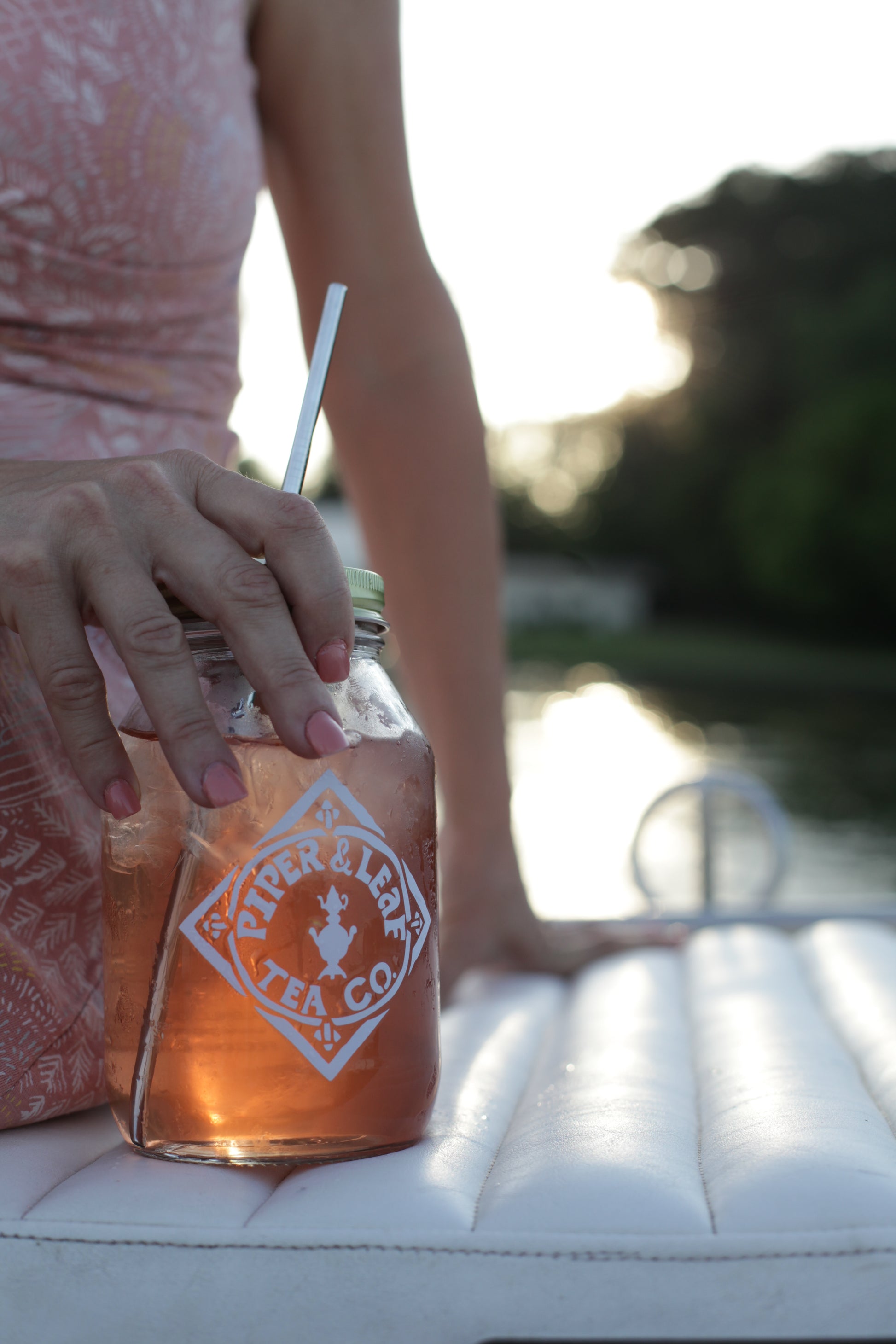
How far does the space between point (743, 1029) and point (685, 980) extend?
0.77 feet

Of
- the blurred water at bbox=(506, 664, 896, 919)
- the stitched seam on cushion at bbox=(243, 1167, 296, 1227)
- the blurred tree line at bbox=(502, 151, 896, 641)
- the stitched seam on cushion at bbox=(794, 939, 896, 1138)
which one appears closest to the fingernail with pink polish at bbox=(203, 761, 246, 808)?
the stitched seam on cushion at bbox=(243, 1167, 296, 1227)

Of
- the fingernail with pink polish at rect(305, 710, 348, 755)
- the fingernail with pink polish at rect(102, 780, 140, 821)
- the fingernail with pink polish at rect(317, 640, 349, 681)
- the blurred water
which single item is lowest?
the blurred water

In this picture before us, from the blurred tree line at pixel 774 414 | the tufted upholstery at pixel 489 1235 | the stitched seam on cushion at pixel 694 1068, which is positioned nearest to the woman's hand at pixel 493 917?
the stitched seam on cushion at pixel 694 1068

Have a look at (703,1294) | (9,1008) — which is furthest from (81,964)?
(703,1294)

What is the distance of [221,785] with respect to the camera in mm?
544

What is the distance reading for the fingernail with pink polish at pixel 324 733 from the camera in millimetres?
543

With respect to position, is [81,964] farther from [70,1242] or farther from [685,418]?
[685,418]

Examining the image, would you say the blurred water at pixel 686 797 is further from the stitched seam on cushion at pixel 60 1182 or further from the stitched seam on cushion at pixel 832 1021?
the stitched seam on cushion at pixel 60 1182

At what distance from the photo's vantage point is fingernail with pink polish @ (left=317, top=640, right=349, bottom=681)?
0.56 m

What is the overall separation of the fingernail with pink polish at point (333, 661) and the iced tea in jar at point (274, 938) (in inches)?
1.7

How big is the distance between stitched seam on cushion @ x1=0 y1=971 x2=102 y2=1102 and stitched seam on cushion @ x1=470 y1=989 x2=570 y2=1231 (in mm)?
254

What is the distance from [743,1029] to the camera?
2.90 feet

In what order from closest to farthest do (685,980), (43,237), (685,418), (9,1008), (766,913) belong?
(9,1008)
(43,237)
(685,980)
(766,913)
(685,418)

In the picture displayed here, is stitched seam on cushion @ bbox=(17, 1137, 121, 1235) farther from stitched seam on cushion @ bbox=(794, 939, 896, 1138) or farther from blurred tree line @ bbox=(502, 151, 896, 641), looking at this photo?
blurred tree line @ bbox=(502, 151, 896, 641)
